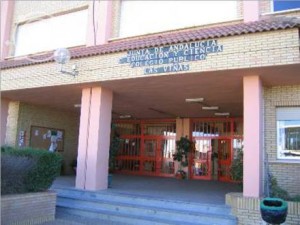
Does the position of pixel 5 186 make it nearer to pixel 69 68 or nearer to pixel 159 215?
pixel 159 215

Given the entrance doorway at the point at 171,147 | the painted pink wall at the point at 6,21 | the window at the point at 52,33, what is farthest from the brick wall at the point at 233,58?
the entrance doorway at the point at 171,147

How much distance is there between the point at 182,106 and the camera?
1622cm

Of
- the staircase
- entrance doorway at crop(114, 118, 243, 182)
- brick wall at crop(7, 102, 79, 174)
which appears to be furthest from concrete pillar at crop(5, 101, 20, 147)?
entrance doorway at crop(114, 118, 243, 182)

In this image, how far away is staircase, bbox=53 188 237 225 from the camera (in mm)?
9281

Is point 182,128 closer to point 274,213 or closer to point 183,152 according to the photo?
point 183,152

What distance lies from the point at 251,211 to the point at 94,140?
222 inches

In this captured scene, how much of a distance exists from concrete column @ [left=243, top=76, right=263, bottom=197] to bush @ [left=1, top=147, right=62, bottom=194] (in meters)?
5.14

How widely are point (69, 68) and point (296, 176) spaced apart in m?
7.93

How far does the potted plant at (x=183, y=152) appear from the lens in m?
19.3

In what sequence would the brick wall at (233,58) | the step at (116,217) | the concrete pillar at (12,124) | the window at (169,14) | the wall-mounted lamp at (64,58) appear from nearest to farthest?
1. the brick wall at (233,58)
2. the step at (116,217)
3. the wall-mounted lamp at (64,58)
4. the window at (169,14)
5. the concrete pillar at (12,124)

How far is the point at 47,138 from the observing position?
18312 millimetres

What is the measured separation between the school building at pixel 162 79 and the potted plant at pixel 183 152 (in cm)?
44

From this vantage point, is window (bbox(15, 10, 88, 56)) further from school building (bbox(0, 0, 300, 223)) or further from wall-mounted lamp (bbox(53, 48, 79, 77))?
wall-mounted lamp (bbox(53, 48, 79, 77))

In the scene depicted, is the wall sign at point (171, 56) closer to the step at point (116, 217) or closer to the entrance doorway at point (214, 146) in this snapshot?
the step at point (116, 217)
